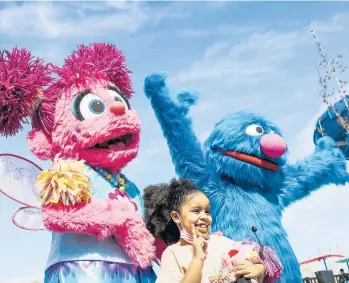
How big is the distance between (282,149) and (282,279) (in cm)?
96

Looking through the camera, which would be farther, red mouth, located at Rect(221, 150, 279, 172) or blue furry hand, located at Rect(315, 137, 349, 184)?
blue furry hand, located at Rect(315, 137, 349, 184)

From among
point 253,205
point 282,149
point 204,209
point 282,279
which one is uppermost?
point 282,149

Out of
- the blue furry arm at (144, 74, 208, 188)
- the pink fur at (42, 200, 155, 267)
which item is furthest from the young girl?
the blue furry arm at (144, 74, 208, 188)

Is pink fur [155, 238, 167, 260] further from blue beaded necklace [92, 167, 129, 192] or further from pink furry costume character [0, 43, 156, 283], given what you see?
→ blue beaded necklace [92, 167, 129, 192]

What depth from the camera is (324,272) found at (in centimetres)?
479

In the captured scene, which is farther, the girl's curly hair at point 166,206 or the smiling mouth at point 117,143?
the smiling mouth at point 117,143

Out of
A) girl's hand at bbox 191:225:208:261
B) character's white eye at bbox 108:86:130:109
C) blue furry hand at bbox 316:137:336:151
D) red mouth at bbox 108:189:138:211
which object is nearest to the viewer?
girl's hand at bbox 191:225:208:261

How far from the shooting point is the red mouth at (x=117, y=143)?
2.81 meters

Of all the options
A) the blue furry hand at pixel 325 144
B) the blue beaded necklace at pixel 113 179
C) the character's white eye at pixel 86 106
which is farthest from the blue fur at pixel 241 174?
the blue beaded necklace at pixel 113 179

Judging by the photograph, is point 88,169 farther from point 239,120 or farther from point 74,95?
point 239,120

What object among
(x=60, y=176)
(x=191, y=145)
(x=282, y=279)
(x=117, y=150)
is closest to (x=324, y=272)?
(x=282, y=279)

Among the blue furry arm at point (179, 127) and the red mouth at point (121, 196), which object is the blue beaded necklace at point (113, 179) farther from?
the blue furry arm at point (179, 127)

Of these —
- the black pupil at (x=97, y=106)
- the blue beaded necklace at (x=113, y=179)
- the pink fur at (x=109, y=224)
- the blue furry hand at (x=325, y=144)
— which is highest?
the blue furry hand at (x=325, y=144)

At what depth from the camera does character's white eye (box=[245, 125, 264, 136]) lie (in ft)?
12.8
